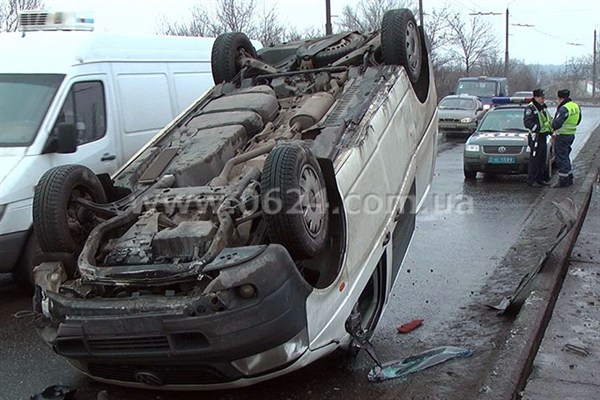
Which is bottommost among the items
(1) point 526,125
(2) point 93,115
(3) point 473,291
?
(3) point 473,291

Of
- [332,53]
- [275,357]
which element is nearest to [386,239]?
[275,357]

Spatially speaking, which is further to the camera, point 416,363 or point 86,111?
point 86,111

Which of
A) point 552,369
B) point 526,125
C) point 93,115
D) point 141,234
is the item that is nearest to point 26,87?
point 93,115

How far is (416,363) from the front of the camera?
14.5 ft

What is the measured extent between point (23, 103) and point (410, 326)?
13.7ft

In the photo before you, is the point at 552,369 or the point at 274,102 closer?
the point at 552,369

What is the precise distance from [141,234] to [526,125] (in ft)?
29.8

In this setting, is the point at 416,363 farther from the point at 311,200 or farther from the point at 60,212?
the point at 60,212

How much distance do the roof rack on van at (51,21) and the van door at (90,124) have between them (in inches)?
35.1

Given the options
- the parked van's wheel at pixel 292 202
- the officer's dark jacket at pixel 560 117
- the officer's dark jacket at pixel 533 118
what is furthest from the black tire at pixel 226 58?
the officer's dark jacket at pixel 533 118

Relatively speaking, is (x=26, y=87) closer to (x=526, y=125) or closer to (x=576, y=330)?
(x=576, y=330)

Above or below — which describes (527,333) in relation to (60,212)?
below

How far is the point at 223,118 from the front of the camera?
5.28 m

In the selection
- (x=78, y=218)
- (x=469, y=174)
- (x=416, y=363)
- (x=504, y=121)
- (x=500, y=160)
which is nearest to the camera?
(x=78, y=218)
